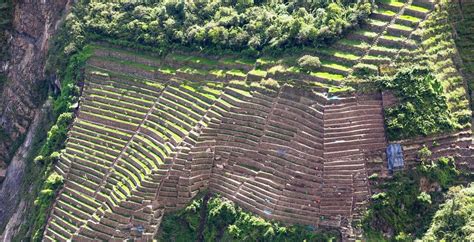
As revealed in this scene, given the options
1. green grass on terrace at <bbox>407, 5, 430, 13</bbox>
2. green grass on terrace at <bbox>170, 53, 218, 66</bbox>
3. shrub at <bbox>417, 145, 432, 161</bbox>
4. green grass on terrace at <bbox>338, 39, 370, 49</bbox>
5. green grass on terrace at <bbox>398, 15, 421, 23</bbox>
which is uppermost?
green grass on terrace at <bbox>407, 5, 430, 13</bbox>

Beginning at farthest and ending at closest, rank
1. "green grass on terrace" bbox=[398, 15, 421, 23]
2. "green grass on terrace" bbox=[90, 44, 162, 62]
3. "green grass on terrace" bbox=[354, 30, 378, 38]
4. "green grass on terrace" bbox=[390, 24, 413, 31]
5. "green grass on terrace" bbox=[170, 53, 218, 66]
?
"green grass on terrace" bbox=[90, 44, 162, 62] < "green grass on terrace" bbox=[170, 53, 218, 66] < "green grass on terrace" bbox=[354, 30, 378, 38] < "green grass on terrace" bbox=[398, 15, 421, 23] < "green grass on terrace" bbox=[390, 24, 413, 31]

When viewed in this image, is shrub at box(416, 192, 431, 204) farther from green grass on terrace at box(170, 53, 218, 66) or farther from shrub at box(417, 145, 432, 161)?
green grass on terrace at box(170, 53, 218, 66)

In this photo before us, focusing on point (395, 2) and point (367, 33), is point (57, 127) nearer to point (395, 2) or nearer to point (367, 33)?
point (367, 33)

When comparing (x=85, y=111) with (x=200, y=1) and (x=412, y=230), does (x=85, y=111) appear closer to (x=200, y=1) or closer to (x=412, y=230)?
(x=200, y=1)

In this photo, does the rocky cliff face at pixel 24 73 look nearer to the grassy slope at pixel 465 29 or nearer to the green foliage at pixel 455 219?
the grassy slope at pixel 465 29

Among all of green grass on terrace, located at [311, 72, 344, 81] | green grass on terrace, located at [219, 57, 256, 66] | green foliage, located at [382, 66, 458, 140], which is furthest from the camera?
green grass on terrace, located at [219, 57, 256, 66]

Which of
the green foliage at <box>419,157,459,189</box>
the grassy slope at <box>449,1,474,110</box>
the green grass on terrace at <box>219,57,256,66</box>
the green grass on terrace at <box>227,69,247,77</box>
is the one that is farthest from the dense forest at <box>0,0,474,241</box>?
the grassy slope at <box>449,1,474,110</box>
